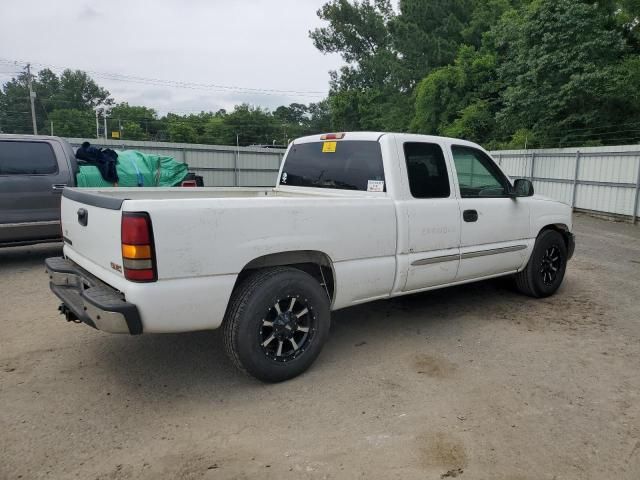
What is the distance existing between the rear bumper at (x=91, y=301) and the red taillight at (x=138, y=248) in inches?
7.8

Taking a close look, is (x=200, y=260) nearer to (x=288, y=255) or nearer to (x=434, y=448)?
(x=288, y=255)

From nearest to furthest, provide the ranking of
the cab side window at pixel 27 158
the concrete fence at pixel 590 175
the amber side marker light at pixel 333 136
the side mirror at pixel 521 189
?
the amber side marker light at pixel 333 136, the side mirror at pixel 521 189, the cab side window at pixel 27 158, the concrete fence at pixel 590 175

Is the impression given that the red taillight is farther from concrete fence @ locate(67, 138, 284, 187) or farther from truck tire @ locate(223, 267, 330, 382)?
concrete fence @ locate(67, 138, 284, 187)

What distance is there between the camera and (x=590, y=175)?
1477cm

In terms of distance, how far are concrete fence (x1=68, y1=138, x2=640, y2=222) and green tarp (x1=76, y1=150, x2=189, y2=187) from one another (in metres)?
5.33

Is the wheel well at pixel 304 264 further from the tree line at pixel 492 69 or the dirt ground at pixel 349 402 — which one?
the tree line at pixel 492 69

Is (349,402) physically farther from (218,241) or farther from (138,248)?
(138,248)

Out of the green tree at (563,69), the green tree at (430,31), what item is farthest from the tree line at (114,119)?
the green tree at (563,69)

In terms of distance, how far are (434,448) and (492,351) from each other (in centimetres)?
166

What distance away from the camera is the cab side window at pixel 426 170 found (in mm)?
4219

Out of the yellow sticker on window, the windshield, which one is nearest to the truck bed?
the windshield

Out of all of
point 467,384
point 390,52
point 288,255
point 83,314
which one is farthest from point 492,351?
point 390,52

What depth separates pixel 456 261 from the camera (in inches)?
179

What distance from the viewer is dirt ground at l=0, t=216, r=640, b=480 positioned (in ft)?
8.55
